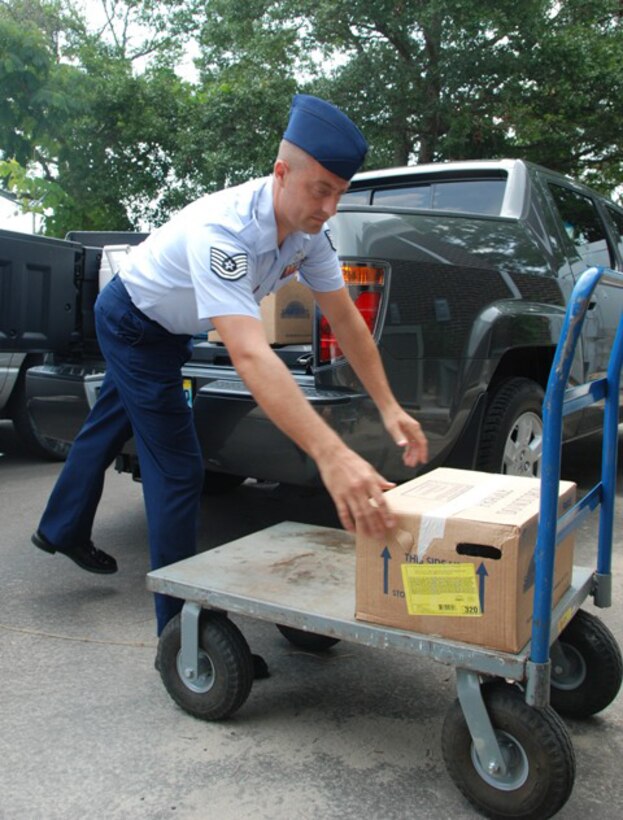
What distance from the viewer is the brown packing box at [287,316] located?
12.1ft

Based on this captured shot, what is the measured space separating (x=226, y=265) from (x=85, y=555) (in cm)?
183

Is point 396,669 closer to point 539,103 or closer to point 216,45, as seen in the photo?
point 539,103

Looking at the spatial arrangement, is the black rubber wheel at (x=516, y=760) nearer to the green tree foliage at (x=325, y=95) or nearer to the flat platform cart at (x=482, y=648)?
the flat platform cart at (x=482, y=648)

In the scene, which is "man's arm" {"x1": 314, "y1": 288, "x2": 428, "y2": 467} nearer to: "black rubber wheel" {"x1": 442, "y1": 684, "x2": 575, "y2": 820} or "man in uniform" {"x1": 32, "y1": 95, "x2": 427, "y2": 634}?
"man in uniform" {"x1": 32, "y1": 95, "x2": 427, "y2": 634}

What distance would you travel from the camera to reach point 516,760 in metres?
1.90

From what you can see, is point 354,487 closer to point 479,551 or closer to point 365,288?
point 479,551

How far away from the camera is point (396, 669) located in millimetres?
2678

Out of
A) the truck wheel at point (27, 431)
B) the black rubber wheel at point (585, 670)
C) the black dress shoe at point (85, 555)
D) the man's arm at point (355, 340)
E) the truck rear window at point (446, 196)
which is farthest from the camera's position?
the truck wheel at point (27, 431)

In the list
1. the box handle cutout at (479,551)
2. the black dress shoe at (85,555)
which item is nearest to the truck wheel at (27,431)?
the black dress shoe at (85,555)

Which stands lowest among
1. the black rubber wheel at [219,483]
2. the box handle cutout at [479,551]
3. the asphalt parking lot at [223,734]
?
the asphalt parking lot at [223,734]

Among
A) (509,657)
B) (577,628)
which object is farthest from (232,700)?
A: (577,628)

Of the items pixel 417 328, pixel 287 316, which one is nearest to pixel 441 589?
pixel 417 328

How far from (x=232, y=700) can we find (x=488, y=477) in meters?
0.96

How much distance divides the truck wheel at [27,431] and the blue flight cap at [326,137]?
4288mm
